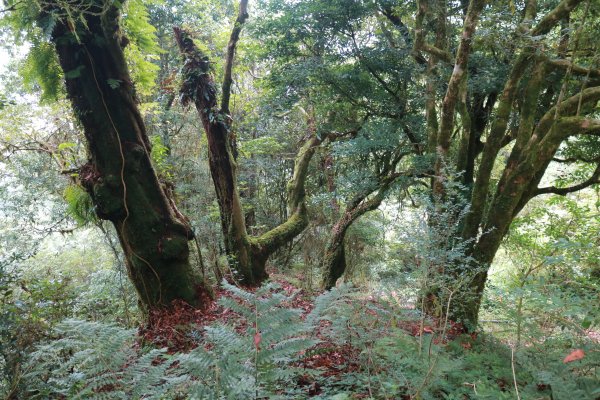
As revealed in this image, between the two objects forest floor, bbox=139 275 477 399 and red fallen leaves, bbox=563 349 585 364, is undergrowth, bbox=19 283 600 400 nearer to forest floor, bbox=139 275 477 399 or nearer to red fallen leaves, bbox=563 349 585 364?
forest floor, bbox=139 275 477 399

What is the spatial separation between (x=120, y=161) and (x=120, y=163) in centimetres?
3

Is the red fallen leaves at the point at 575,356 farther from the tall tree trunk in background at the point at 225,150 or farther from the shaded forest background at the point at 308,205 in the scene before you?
the tall tree trunk in background at the point at 225,150

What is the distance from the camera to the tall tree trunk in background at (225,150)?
21.5ft

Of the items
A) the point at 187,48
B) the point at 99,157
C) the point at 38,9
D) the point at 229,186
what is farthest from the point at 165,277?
the point at 187,48

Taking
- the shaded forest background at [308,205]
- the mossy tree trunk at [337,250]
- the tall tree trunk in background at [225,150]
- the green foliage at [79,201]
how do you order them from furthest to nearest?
1. the mossy tree trunk at [337,250]
2. the tall tree trunk in background at [225,150]
3. the green foliage at [79,201]
4. the shaded forest background at [308,205]

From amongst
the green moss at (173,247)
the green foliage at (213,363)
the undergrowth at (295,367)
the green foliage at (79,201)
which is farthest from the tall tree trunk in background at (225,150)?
the green foliage at (213,363)

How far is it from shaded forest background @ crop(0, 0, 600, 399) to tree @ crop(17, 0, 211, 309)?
25 millimetres

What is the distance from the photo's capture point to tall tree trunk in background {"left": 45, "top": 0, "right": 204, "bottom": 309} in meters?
4.50

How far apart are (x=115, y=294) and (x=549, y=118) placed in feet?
24.8

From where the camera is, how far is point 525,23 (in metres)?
4.96

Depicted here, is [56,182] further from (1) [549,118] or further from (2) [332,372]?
(1) [549,118]

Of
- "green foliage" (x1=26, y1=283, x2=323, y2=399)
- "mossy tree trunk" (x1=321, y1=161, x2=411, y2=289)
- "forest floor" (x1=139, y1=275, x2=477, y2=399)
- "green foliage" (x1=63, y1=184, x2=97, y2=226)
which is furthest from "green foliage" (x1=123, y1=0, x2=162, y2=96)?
"mossy tree trunk" (x1=321, y1=161, x2=411, y2=289)

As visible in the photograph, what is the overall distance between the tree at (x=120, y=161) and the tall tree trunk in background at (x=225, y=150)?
1720 mm

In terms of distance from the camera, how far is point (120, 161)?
4.64m
